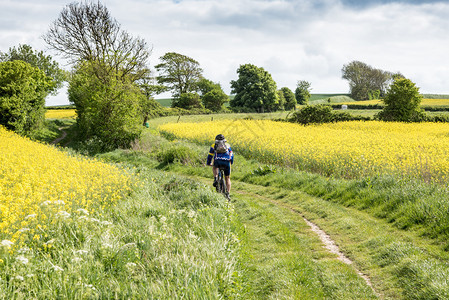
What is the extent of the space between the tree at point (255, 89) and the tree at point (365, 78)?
136 feet

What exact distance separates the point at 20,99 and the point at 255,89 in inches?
1736

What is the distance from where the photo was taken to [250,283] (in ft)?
16.9

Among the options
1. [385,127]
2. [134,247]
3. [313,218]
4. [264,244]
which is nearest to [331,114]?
[385,127]

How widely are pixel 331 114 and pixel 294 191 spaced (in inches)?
1047

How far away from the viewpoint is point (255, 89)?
62312 mm

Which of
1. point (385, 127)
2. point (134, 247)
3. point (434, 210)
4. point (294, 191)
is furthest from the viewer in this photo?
point (385, 127)

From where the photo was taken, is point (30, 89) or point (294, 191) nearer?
point (294, 191)

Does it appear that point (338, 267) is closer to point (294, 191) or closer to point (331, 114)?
point (294, 191)

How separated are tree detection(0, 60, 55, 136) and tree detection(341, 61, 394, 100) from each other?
3438 inches

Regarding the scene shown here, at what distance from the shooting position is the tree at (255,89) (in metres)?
62.1

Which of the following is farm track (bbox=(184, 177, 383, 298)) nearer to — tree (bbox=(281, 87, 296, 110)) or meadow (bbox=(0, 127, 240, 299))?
meadow (bbox=(0, 127, 240, 299))

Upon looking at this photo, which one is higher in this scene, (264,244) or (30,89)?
(30,89)

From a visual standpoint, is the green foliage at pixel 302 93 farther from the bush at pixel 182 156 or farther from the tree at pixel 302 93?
the bush at pixel 182 156

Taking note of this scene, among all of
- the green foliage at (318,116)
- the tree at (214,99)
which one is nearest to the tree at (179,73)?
the tree at (214,99)
